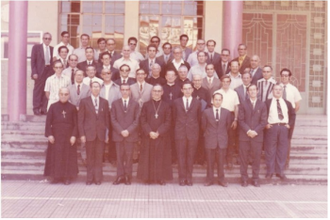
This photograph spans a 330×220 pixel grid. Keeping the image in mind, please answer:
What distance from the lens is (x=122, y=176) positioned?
944 centimetres

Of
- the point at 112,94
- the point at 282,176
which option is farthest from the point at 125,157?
the point at 282,176

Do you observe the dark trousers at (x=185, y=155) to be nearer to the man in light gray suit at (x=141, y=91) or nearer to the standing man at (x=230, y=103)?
the standing man at (x=230, y=103)

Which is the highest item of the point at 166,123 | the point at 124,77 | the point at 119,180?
the point at 124,77

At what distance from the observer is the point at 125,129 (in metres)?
9.38

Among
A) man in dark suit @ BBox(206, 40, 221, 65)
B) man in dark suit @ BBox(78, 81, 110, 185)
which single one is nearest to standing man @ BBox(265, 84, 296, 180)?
man in dark suit @ BBox(206, 40, 221, 65)

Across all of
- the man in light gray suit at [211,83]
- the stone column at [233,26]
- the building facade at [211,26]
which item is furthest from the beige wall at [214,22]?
the man in light gray suit at [211,83]

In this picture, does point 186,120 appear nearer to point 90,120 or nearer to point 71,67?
point 90,120

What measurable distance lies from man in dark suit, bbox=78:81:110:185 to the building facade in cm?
492

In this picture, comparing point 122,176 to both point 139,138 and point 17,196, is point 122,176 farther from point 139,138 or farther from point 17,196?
point 17,196

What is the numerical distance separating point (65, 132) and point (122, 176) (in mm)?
1260

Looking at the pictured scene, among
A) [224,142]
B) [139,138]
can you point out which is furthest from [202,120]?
[139,138]

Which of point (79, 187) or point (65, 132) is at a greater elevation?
point (65, 132)

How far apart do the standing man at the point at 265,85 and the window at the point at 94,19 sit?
5187 mm

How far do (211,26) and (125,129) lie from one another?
5594mm
